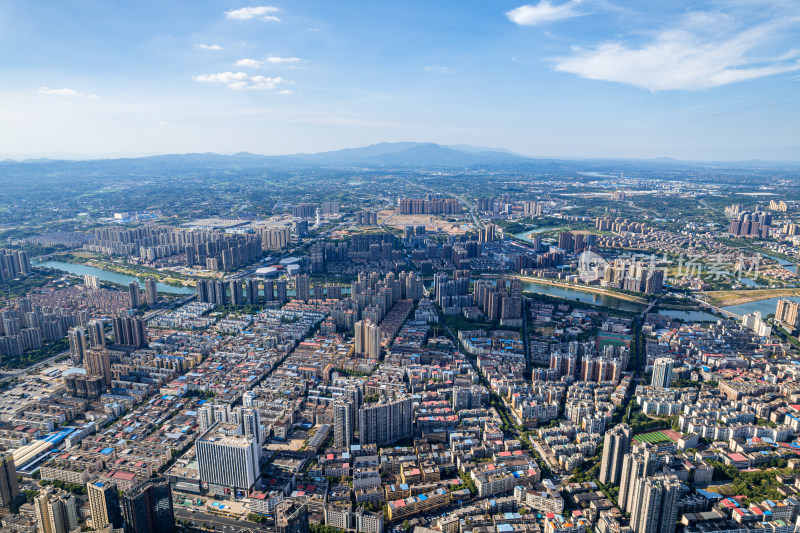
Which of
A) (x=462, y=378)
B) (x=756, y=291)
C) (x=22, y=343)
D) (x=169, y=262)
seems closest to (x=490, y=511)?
(x=462, y=378)

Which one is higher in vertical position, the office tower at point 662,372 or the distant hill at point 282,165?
the distant hill at point 282,165

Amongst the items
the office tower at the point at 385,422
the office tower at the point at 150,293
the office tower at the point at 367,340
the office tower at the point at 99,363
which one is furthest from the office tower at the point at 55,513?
the office tower at the point at 150,293

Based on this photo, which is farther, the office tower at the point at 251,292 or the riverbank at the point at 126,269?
the riverbank at the point at 126,269

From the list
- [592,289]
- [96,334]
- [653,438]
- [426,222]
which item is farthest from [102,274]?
[653,438]

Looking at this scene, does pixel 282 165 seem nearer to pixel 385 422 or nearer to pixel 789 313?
pixel 789 313

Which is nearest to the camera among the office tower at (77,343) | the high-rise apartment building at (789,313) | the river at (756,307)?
the office tower at (77,343)

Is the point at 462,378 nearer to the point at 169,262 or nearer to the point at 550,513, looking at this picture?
the point at 550,513

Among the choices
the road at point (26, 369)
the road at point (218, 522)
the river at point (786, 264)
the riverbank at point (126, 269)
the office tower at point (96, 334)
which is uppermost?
the office tower at point (96, 334)

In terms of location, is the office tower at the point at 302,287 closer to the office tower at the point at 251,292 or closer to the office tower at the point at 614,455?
the office tower at the point at 251,292
